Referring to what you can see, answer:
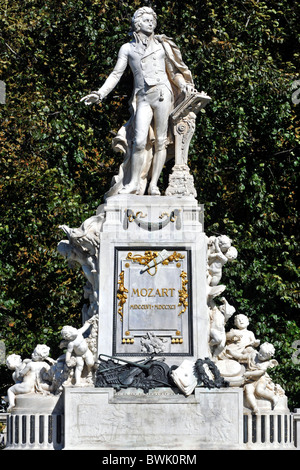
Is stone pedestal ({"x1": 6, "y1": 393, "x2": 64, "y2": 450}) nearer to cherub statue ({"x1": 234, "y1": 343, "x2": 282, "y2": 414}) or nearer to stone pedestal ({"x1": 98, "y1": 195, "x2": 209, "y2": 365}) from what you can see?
stone pedestal ({"x1": 98, "y1": 195, "x2": 209, "y2": 365})

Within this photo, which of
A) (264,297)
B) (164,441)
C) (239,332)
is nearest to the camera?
(164,441)

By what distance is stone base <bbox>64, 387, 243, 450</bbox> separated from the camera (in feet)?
61.5

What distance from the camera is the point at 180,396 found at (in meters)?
18.9

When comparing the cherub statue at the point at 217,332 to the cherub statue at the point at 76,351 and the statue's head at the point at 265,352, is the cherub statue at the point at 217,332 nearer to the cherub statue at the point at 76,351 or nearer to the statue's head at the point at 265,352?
the statue's head at the point at 265,352

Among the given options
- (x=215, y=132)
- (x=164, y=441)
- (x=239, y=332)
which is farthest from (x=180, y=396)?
(x=215, y=132)

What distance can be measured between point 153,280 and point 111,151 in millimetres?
8923

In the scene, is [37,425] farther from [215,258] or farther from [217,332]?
[215,258]

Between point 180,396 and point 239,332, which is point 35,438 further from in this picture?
point 239,332

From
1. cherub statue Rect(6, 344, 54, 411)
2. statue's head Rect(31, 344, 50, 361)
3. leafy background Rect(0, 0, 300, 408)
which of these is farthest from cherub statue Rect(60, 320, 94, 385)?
leafy background Rect(0, 0, 300, 408)

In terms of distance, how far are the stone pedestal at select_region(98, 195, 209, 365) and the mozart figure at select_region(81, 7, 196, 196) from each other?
2.36 feet

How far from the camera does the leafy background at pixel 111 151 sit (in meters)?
27.1

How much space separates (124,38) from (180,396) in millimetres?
11499

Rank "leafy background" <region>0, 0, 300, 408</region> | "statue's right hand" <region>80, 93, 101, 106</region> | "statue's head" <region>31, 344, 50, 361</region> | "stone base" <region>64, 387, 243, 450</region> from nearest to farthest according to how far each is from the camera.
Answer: "stone base" <region>64, 387, 243, 450</region> → "statue's head" <region>31, 344, 50, 361</region> → "statue's right hand" <region>80, 93, 101, 106</region> → "leafy background" <region>0, 0, 300, 408</region>

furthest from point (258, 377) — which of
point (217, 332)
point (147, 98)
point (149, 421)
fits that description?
point (147, 98)
